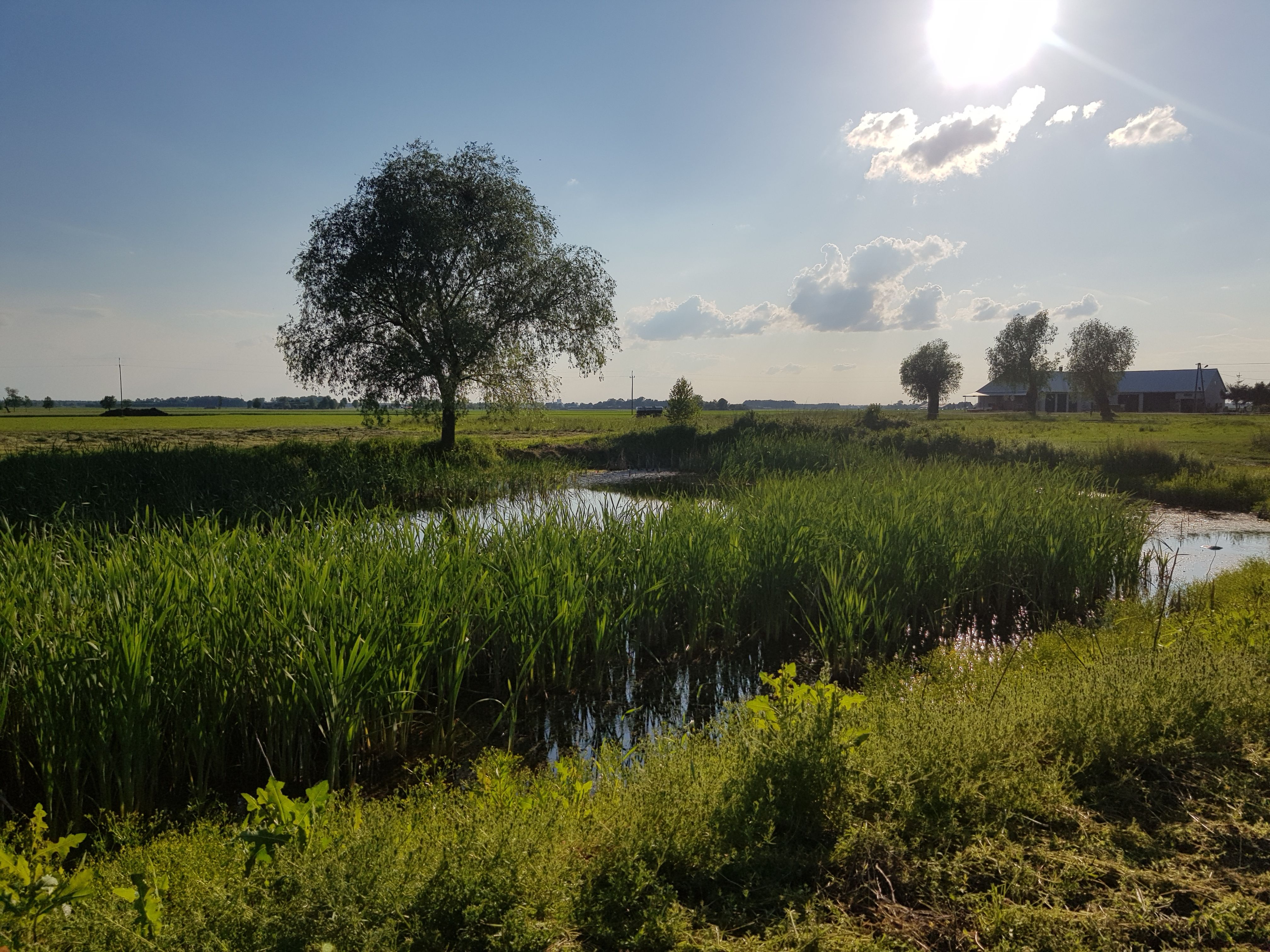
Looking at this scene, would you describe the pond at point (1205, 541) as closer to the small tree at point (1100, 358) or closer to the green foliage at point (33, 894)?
the green foliage at point (33, 894)

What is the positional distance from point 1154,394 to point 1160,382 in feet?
5.32

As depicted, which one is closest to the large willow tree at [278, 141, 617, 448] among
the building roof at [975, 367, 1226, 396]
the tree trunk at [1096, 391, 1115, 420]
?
the tree trunk at [1096, 391, 1115, 420]

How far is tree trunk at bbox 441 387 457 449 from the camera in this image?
25797 millimetres

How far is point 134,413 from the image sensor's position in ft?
251

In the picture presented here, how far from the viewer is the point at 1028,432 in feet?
124

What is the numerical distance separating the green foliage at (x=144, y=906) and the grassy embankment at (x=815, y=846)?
0.16 ft

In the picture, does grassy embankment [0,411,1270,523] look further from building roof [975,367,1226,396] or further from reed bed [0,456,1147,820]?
building roof [975,367,1226,396]

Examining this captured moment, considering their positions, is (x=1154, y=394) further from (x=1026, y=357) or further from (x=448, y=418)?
(x=448, y=418)

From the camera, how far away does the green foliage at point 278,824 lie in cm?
275

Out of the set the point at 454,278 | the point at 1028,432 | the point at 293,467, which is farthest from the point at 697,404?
the point at 293,467

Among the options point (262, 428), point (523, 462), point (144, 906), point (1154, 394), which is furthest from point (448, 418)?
point (1154, 394)

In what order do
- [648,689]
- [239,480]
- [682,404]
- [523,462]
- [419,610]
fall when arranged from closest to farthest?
[419,610], [648,689], [239,480], [523,462], [682,404]

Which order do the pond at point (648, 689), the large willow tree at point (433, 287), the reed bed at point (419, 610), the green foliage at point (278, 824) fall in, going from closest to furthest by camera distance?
the green foliage at point (278, 824), the reed bed at point (419, 610), the pond at point (648, 689), the large willow tree at point (433, 287)

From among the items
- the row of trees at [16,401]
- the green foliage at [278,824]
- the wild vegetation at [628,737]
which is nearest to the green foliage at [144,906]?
the wild vegetation at [628,737]
